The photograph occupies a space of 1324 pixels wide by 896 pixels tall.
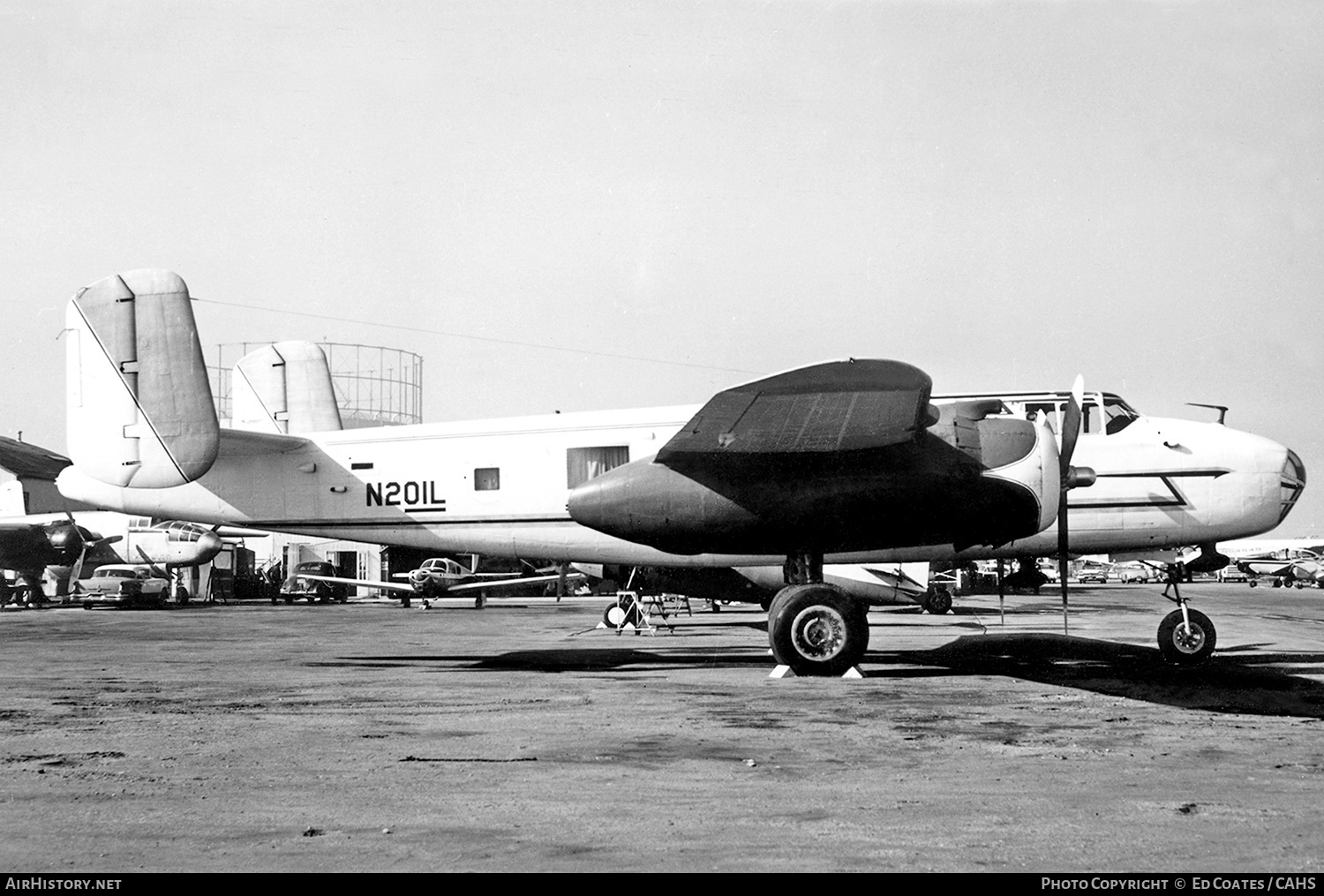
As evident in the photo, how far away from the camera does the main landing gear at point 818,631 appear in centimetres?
1164

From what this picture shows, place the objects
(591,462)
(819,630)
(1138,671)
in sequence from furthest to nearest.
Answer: (591,462)
(1138,671)
(819,630)

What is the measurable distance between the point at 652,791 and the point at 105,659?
39.9 feet

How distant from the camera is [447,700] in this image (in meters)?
10.5

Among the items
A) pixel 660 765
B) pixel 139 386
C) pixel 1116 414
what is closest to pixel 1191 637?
pixel 1116 414

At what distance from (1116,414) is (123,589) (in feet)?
110

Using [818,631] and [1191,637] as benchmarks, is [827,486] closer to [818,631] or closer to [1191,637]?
[818,631]

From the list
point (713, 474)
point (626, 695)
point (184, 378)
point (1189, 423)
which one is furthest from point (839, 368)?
point (184, 378)

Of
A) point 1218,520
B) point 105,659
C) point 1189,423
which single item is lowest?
point 105,659

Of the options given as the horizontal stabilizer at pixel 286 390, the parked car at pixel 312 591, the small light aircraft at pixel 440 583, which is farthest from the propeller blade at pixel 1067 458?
the parked car at pixel 312 591

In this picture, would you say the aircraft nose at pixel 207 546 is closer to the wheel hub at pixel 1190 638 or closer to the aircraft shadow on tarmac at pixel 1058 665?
the aircraft shadow on tarmac at pixel 1058 665

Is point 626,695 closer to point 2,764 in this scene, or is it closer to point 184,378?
point 2,764

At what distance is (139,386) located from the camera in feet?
44.4

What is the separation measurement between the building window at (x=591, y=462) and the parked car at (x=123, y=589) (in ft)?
94.4

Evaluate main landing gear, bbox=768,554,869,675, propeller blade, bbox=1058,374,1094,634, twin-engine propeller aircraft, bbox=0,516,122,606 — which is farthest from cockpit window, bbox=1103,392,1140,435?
twin-engine propeller aircraft, bbox=0,516,122,606
